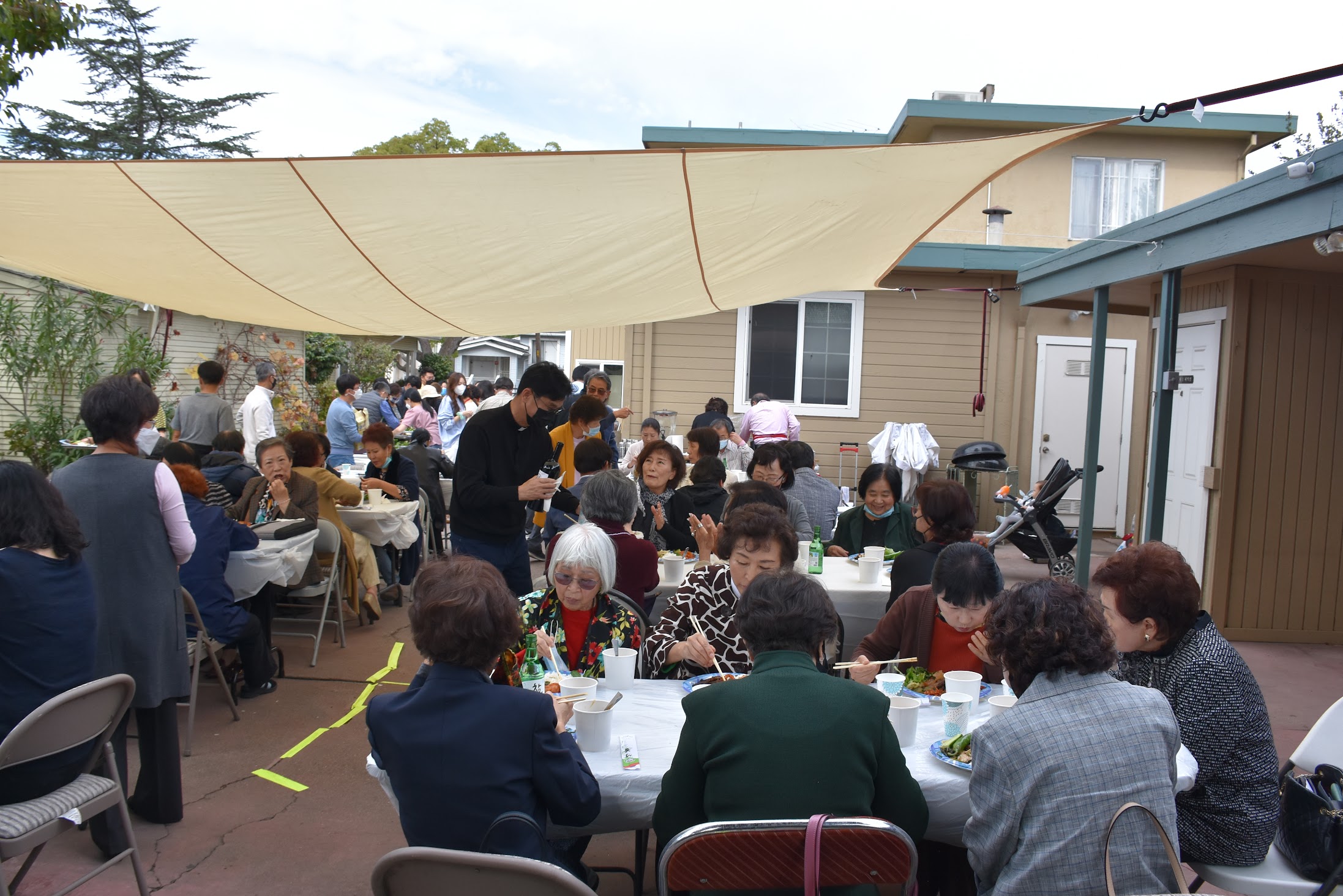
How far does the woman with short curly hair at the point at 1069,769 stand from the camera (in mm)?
1891

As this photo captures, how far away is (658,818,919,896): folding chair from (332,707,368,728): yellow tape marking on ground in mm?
3365

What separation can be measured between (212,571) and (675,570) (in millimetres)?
2366

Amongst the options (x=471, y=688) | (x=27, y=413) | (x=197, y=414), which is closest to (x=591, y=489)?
(x=471, y=688)

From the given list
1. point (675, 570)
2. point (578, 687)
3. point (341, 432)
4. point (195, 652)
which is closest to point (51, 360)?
point (341, 432)

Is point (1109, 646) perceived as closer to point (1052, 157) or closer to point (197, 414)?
point (197, 414)

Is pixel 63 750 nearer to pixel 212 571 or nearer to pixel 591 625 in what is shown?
pixel 591 625

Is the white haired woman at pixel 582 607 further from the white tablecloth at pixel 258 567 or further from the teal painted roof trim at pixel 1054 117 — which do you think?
the teal painted roof trim at pixel 1054 117

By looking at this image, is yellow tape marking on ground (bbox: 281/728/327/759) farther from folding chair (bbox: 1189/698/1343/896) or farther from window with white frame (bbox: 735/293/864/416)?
window with white frame (bbox: 735/293/864/416)

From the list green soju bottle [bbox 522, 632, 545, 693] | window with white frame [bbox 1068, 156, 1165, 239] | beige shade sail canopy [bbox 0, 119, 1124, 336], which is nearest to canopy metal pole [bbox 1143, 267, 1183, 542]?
beige shade sail canopy [bbox 0, 119, 1124, 336]

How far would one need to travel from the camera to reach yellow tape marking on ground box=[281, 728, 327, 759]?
4324 mm

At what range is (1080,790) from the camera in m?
1.89

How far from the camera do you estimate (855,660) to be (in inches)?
124

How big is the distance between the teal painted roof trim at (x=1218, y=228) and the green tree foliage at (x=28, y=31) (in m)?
8.05

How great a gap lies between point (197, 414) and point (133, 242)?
3884 millimetres
